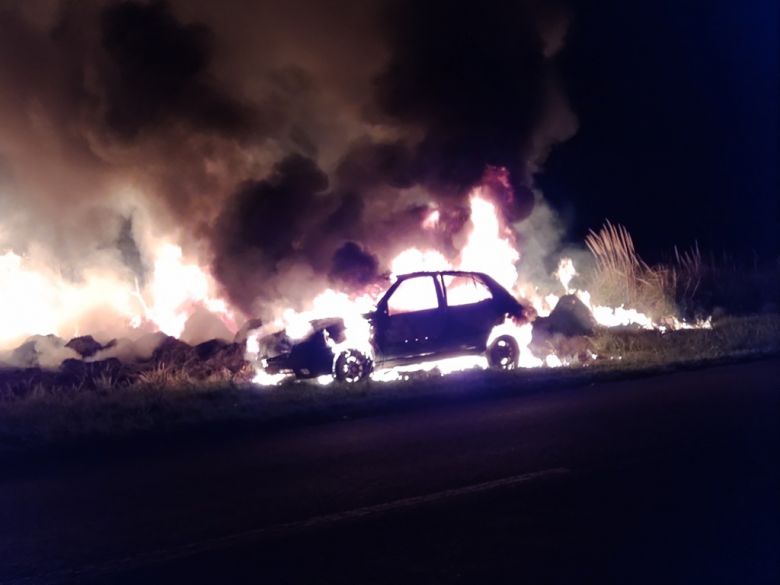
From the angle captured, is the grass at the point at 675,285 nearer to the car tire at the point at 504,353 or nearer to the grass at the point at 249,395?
the grass at the point at 249,395

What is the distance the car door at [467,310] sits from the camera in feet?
45.1

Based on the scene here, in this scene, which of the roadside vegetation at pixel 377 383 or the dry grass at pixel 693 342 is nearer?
the roadside vegetation at pixel 377 383

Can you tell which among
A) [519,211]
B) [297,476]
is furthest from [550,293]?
[297,476]

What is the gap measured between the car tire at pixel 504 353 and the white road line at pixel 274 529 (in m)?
6.78

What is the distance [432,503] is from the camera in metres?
6.48

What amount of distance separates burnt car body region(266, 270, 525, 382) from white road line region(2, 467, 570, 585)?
6.42m

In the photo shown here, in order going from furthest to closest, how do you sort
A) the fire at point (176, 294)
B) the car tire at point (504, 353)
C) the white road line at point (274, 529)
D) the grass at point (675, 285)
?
1. the fire at point (176, 294)
2. the grass at point (675, 285)
3. the car tire at point (504, 353)
4. the white road line at point (274, 529)

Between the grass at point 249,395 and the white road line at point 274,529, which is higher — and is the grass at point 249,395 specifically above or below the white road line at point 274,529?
above

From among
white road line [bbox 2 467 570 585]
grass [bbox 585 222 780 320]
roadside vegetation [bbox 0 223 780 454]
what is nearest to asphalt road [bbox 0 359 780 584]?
white road line [bbox 2 467 570 585]

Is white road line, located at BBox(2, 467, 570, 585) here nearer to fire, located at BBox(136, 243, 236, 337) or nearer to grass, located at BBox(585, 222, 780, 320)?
grass, located at BBox(585, 222, 780, 320)

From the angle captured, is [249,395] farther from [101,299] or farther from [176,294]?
[101,299]

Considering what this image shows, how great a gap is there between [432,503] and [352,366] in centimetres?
702

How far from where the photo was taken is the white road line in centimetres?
552

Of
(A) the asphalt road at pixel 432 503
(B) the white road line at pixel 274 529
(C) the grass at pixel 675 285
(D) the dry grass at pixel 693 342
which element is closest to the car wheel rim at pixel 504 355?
(D) the dry grass at pixel 693 342
